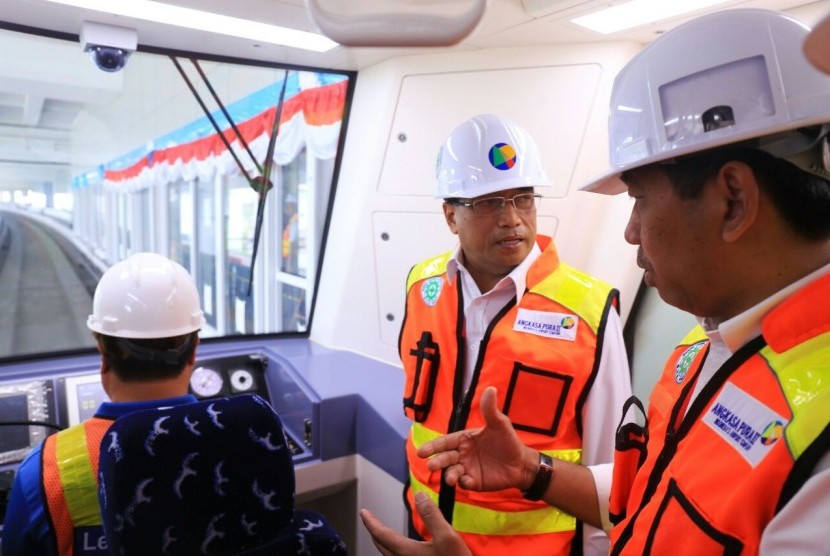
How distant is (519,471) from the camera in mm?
1191

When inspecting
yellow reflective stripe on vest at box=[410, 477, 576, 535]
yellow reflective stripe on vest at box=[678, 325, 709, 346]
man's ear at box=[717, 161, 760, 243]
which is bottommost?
yellow reflective stripe on vest at box=[410, 477, 576, 535]

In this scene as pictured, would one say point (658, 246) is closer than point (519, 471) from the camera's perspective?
Yes

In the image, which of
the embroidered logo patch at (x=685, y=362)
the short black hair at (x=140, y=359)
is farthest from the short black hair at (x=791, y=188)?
the short black hair at (x=140, y=359)

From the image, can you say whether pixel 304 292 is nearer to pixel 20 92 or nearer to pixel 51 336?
pixel 51 336

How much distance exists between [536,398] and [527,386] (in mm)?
38

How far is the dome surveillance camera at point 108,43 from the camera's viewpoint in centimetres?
207

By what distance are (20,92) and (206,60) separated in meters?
0.79

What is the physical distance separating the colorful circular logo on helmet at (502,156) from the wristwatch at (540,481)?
0.83 meters

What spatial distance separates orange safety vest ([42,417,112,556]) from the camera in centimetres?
109

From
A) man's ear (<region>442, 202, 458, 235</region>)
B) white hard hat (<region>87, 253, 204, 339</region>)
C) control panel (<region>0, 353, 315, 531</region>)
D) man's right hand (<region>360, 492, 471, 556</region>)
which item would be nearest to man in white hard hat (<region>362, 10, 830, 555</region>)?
man's right hand (<region>360, 492, 471, 556</region>)


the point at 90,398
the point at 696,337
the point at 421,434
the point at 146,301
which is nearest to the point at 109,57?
the point at 146,301

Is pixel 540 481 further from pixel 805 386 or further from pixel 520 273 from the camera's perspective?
pixel 805 386

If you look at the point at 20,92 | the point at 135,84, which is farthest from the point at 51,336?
the point at 135,84

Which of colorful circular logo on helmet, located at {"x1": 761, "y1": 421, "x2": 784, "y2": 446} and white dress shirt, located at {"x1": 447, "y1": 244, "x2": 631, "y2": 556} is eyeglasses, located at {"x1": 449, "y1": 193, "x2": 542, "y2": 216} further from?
colorful circular logo on helmet, located at {"x1": 761, "y1": 421, "x2": 784, "y2": 446}
